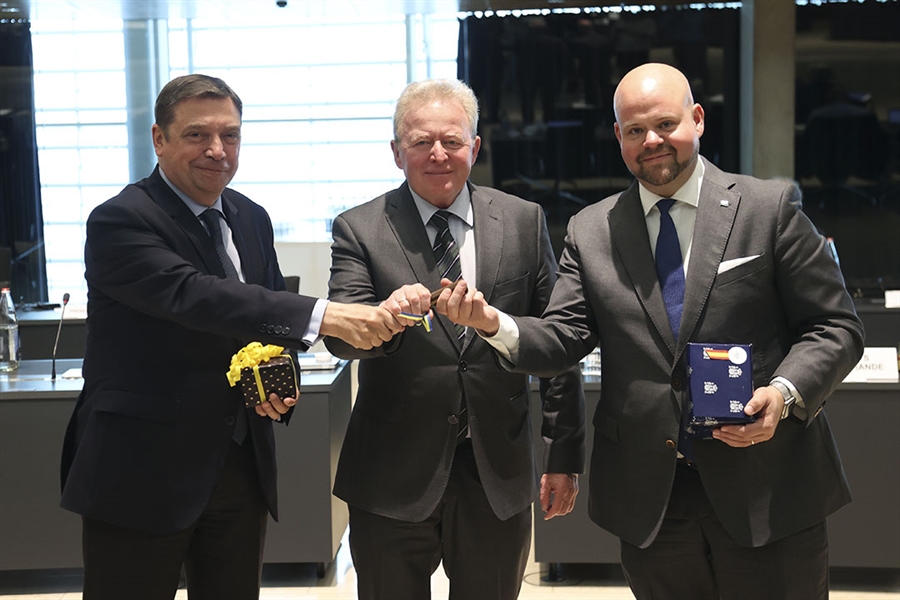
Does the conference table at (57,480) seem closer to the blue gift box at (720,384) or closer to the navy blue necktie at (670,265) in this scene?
the navy blue necktie at (670,265)

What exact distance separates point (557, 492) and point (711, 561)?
451 mm

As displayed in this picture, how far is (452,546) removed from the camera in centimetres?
241

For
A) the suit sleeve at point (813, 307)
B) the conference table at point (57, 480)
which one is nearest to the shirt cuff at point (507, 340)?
the suit sleeve at point (813, 307)

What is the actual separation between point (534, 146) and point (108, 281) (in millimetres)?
7303

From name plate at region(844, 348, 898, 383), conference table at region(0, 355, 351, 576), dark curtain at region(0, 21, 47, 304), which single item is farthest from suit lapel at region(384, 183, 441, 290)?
dark curtain at region(0, 21, 47, 304)

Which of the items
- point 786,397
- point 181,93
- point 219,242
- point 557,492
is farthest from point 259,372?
point 786,397

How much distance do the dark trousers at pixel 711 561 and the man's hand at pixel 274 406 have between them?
0.90 m

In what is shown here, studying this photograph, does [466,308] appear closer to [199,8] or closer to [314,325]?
[314,325]

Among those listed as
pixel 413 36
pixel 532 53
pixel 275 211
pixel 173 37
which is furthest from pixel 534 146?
pixel 173 37

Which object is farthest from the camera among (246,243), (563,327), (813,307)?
(246,243)

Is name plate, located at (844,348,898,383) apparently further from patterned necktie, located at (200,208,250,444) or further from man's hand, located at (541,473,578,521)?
patterned necktie, located at (200,208,250,444)

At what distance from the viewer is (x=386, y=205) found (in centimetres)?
249

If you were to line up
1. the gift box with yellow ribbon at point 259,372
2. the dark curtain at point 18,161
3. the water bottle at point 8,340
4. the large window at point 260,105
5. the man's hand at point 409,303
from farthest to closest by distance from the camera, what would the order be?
the large window at point 260,105
the dark curtain at point 18,161
the water bottle at point 8,340
the gift box with yellow ribbon at point 259,372
the man's hand at point 409,303

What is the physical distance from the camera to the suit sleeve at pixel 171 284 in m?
2.25
